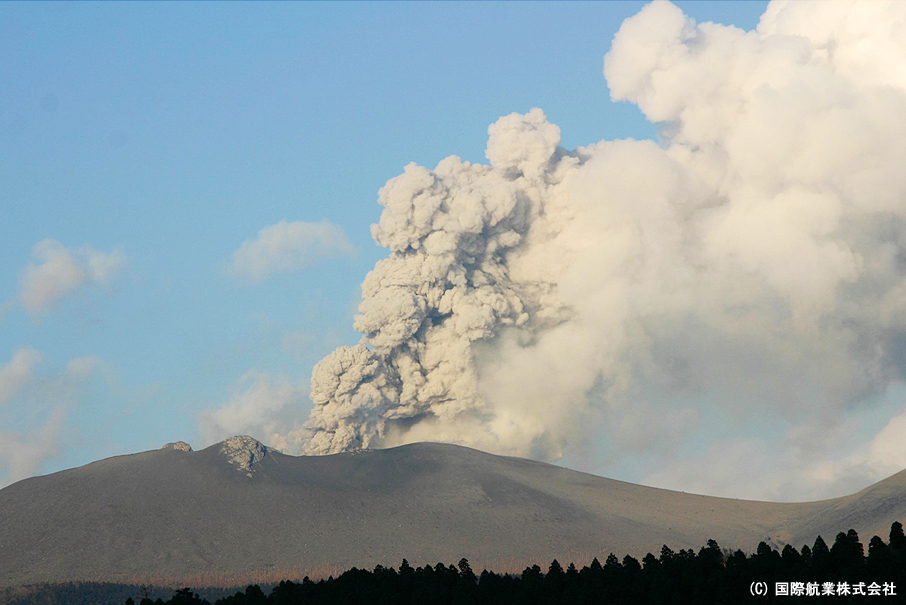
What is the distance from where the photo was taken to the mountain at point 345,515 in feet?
325

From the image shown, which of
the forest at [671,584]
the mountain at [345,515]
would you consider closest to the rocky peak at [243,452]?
the mountain at [345,515]

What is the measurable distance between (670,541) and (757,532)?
11.2 meters

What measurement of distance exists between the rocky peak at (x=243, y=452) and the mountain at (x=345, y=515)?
8.4 inches

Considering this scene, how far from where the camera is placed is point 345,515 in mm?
111062

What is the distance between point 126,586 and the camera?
89.0 m

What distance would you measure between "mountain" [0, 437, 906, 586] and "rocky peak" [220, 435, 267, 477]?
21cm

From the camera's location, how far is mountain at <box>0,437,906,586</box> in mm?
98938

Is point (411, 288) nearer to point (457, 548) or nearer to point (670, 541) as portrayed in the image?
point (457, 548)

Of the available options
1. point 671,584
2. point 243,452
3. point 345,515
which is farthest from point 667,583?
point 243,452

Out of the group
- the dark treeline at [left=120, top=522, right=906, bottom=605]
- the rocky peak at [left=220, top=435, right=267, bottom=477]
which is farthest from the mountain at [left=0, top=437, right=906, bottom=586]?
the dark treeline at [left=120, top=522, right=906, bottom=605]

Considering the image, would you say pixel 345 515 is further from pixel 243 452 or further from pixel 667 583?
pixel 667 583

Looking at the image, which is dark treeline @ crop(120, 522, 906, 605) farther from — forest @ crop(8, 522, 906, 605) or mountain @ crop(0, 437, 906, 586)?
mountain @ crop(0, 437, 906, 586)

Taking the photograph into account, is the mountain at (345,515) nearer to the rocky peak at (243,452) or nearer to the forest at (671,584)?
the rocky peak at (243,452)

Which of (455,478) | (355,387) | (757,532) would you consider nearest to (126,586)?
(355,387)
